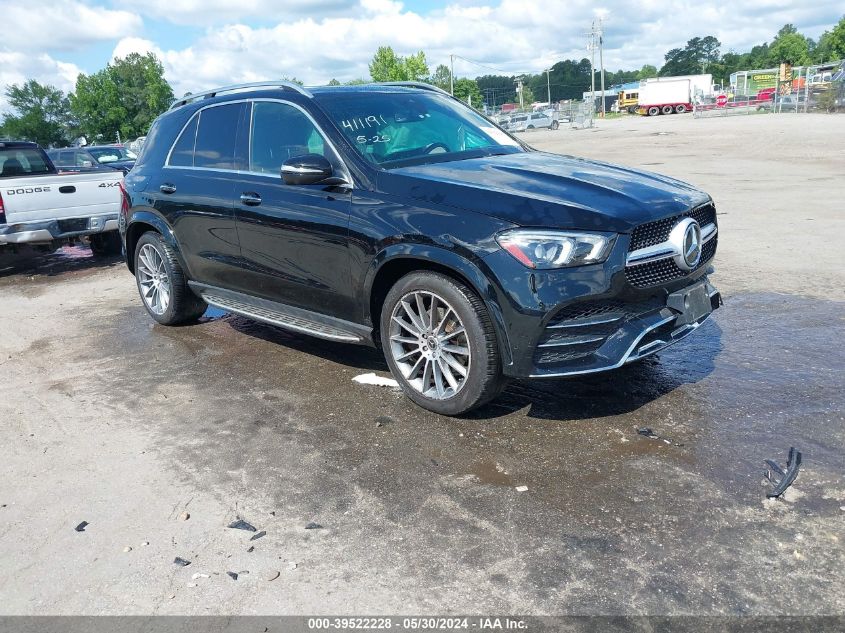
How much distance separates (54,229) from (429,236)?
733 cm

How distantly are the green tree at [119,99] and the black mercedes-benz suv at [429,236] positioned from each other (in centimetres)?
11227

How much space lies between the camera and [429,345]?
4.50 m

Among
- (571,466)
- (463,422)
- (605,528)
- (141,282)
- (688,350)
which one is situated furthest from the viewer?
(141,282)

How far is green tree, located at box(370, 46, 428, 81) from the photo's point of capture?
93000 millimetres

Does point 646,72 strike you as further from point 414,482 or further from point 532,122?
point 414,482

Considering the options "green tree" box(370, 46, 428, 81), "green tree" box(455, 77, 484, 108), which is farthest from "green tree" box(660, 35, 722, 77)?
"green tree" box(370, 46, 428, 81)

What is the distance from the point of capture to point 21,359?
21.1ft

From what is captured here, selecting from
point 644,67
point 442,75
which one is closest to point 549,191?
point 442,75

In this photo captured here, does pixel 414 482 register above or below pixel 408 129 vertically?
below

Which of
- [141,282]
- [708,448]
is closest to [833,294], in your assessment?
[708,448]

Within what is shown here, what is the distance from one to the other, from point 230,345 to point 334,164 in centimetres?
232

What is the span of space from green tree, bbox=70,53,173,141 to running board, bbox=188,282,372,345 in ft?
367

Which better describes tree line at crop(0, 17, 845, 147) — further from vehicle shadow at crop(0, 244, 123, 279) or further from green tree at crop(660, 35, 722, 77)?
vehicle shadow at crop(0, 244, 123, 279)

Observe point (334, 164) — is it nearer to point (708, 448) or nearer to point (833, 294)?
point (708, 448)
